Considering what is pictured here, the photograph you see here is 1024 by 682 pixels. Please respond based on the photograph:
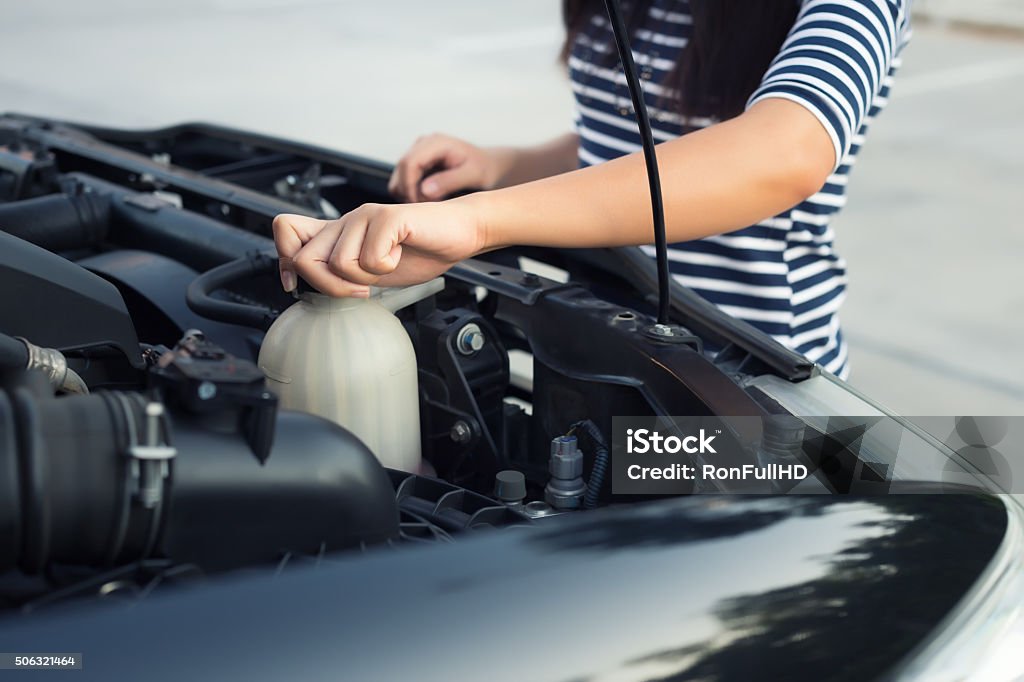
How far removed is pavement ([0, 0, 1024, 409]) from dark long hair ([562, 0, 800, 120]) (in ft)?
4.63

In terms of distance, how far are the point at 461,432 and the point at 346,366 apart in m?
0.18

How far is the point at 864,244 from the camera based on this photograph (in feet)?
12.7

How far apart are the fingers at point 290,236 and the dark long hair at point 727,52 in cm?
56

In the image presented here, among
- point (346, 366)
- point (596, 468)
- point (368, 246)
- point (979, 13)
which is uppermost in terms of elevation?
point (979, 13)

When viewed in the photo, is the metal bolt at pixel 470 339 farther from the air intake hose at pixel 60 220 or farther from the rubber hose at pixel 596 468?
the air intake hose at pixel 60 220

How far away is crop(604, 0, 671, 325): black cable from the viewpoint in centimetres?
90

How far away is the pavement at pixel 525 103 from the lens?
325cm

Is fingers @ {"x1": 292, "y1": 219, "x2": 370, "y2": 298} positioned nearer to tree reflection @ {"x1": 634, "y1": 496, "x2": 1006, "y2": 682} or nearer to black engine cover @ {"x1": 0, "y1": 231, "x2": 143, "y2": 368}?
black engine cover @ {"x1": 0, "y1": 231, "x2": 143, "y2": 368}

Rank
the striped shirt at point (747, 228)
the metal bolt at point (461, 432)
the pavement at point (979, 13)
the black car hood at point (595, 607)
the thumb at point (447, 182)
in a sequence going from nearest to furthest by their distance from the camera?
the black car hood at point (595, 607), the metal bolt at point (461, 432), the striped shirt at point (747, 228), the thumb at point (447, 182), the pavement at point (979, 13)

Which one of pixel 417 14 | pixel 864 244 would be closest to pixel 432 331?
pixel 864 244

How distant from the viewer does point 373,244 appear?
0.86 meters

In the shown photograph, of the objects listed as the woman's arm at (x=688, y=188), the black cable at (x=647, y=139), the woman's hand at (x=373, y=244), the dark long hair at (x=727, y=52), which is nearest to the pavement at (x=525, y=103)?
the dark long hair at (x=727, y=52)

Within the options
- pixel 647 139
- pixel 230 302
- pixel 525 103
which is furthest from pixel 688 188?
pixel 525 103

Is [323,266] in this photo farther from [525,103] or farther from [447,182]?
[525,103]
